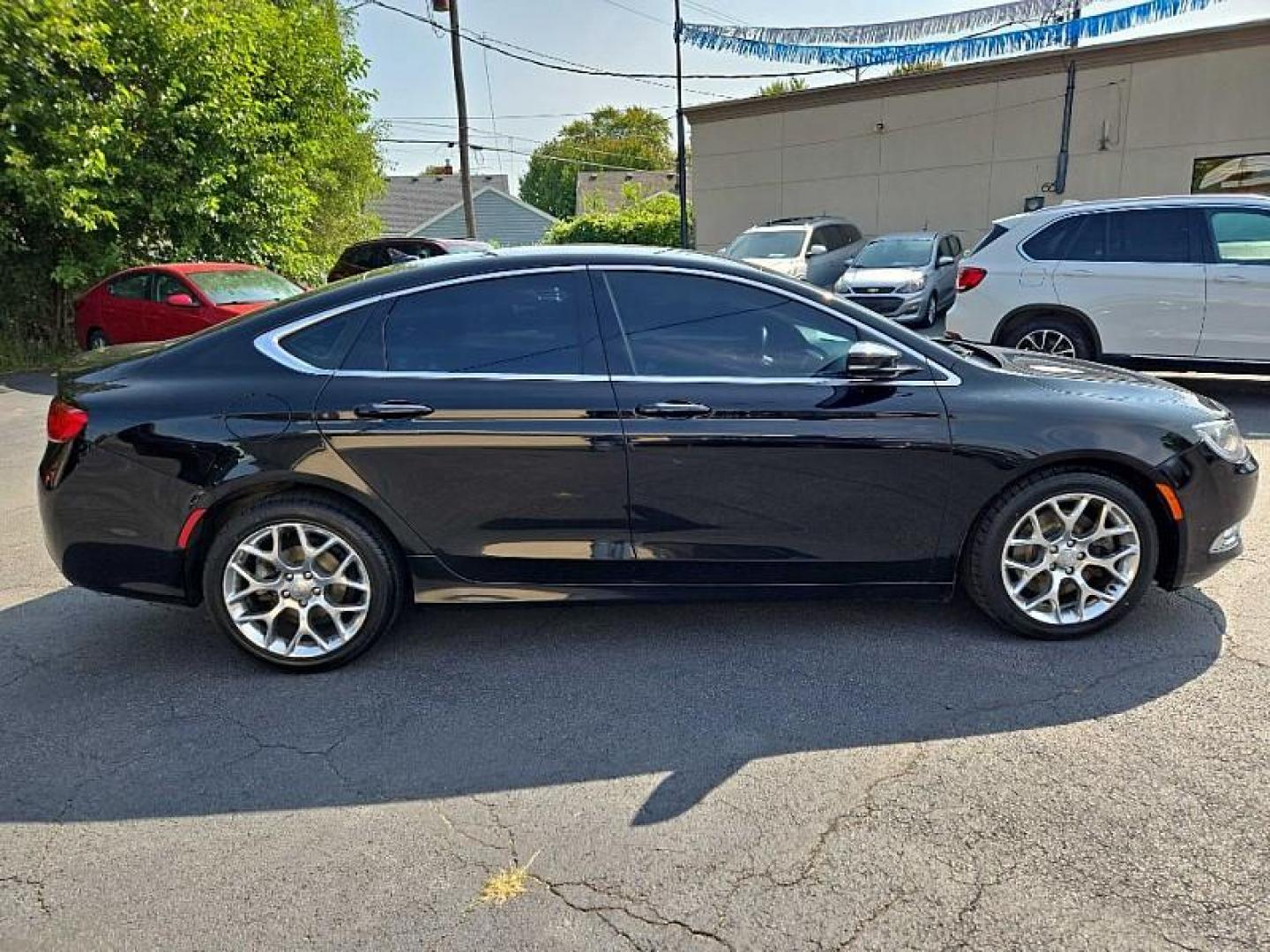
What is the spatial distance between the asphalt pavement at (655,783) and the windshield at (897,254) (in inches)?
399

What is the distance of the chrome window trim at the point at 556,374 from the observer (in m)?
3.18

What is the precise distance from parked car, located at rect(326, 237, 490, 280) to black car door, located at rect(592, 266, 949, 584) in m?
11.9

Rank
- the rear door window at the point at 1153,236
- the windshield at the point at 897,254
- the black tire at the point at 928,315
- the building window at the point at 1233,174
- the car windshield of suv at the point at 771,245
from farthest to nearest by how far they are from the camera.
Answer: the building window at the point at 1233,174, the car windshield of suv at the point at 771,245, the windshield at the point at 897,254, the black tire at the point at 928,315, the rear door window at the point at 1153,236

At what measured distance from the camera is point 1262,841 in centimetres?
224

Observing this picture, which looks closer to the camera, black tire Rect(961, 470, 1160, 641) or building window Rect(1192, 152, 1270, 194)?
black tire Rect(961, 470, 1160, 641)

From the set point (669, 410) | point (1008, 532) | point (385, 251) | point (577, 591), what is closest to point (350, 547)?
point (577, 591)

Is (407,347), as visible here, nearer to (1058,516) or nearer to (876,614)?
(876,614)

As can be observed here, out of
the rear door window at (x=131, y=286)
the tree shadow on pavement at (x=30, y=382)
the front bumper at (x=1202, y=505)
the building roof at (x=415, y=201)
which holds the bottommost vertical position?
the tree shadow on pavement at (x=30, y=382)

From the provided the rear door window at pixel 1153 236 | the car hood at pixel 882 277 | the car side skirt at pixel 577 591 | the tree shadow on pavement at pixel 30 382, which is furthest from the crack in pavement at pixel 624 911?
the car hood at pixel 882 277

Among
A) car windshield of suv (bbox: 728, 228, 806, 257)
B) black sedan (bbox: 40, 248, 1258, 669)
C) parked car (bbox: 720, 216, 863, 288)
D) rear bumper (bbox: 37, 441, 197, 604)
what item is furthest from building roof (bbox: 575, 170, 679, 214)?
rear bumper (bbox: 37, 441, 197, 604)

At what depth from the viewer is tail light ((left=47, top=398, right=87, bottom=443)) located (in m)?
3.19

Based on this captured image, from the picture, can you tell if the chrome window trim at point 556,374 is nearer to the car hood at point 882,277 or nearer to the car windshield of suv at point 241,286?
the car windshield of suv at point 241,286

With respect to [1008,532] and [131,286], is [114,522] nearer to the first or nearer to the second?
[1008,532]

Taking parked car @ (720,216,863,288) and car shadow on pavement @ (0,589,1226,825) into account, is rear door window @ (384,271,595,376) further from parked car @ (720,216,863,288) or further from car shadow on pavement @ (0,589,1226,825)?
parked car @ (720,216,863,288)
